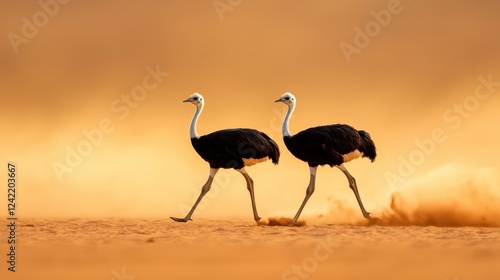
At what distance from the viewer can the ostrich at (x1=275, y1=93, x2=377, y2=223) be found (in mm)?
24938

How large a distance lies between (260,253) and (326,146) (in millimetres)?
6189

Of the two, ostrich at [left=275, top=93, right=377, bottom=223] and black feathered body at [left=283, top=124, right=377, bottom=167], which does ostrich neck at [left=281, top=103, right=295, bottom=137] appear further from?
black feathered body at [left=283, top=124, right=377, bottom=167]

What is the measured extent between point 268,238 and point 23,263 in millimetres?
5605

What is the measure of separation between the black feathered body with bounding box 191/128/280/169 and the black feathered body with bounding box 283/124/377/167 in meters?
0.69

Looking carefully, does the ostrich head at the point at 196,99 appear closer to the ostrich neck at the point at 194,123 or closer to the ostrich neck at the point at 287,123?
the ostrich neck at the point at 194,123

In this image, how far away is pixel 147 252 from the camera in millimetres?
19500

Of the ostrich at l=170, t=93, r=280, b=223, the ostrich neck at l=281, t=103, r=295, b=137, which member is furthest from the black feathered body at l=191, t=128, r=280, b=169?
the ostrich neck at l=281, t=103, r=295, b=137

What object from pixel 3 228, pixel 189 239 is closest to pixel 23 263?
pixel 189 239

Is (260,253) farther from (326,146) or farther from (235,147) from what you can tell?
(235,147)

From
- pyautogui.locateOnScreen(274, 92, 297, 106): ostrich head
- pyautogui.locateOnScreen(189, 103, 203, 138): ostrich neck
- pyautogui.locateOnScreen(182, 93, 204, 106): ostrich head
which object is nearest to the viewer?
pyautogui.locateOnScreen(274, 92, 297, 106): ostrich head

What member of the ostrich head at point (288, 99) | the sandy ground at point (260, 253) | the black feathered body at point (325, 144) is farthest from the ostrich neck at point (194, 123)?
the sandy ground at point (260, 253)

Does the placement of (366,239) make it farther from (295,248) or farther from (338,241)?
(295,248)

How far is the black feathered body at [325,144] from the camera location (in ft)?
81.8

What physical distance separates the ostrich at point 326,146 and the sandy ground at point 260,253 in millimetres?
1588
